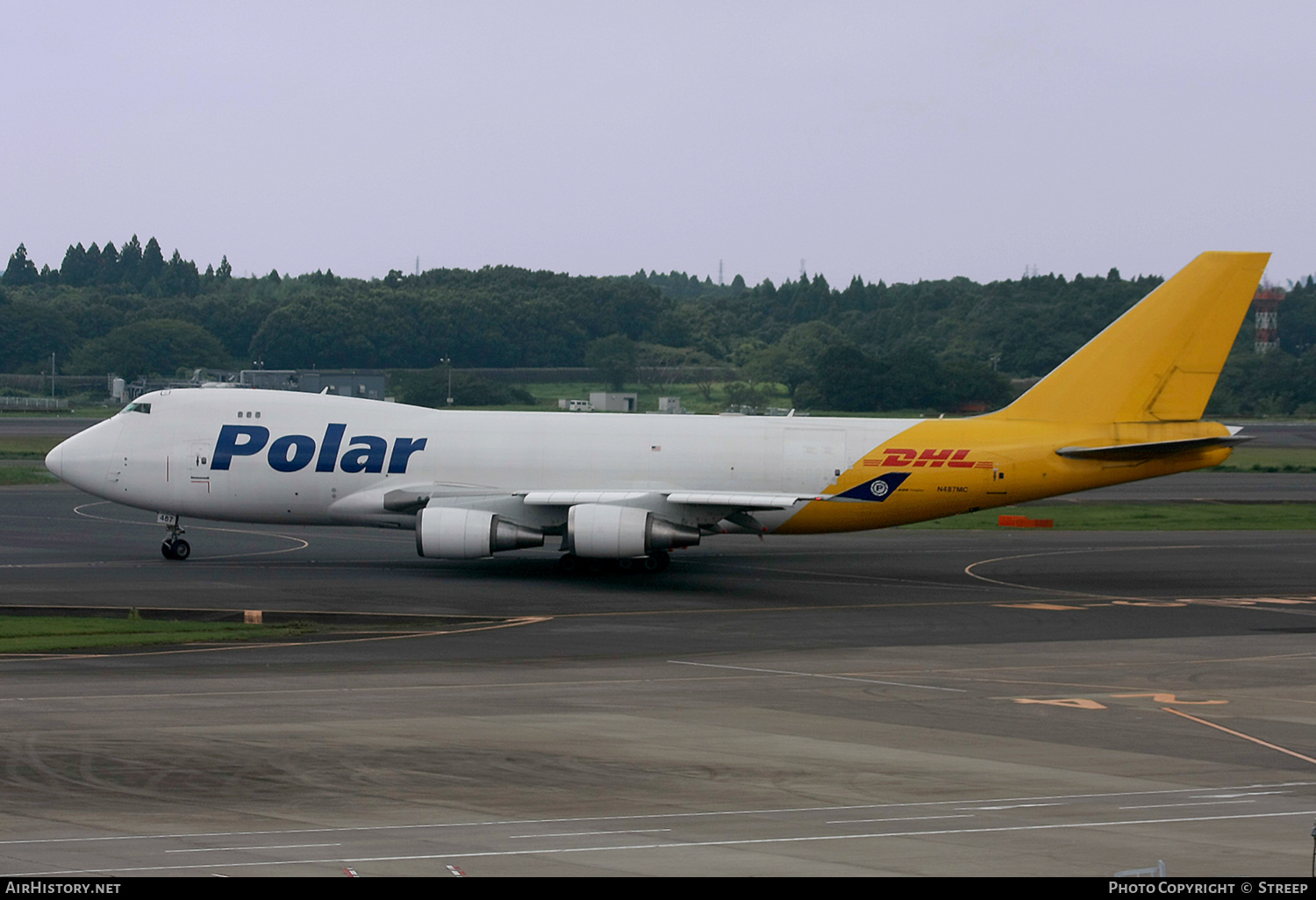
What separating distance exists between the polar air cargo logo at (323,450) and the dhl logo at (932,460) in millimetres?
13968

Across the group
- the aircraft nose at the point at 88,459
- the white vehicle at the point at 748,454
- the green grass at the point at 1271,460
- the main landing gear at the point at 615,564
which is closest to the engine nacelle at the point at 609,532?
the white vehicle at the point at 748,454

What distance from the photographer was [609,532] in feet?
130

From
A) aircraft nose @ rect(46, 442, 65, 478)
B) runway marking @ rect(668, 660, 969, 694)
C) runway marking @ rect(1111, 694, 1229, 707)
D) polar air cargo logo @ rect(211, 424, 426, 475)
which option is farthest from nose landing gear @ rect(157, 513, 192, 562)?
runway marking @ rect(1111, 694, 1229, 707)

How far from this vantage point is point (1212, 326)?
42.2m

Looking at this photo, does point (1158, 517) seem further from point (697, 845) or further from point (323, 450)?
point (697, 845)

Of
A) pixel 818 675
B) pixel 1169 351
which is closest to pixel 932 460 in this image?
pixel 1169 351

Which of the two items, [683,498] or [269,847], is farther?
[683,498]

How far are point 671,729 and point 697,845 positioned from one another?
6763mm

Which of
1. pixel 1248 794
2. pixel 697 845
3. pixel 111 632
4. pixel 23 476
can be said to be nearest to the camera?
pixel 697 845

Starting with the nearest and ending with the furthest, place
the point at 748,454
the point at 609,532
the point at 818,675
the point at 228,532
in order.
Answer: the point at 818,675
the point at 609,532
the point at 748,454
the point at 228,532

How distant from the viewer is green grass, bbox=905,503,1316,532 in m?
58.4

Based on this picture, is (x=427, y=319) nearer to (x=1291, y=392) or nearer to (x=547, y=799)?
(x=1291, y=392)

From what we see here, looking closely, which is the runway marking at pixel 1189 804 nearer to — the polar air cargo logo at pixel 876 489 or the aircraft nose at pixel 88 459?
the polar air cargo logo at pixel 876 489

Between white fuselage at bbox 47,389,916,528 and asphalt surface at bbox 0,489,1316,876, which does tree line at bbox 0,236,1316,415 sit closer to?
white fuselage at bbox 47,389,916,528
